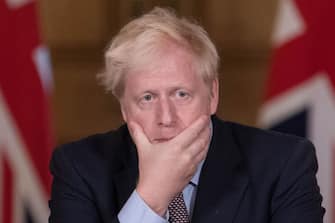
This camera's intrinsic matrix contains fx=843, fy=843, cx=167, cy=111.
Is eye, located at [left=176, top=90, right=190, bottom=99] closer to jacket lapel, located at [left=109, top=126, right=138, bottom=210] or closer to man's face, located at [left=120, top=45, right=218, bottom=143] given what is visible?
man's face, located at [left=120, top=45, right=218, bottom=143]

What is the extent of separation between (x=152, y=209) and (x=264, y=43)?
5.96ft

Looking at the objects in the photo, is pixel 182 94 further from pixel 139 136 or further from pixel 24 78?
pixel 24 78

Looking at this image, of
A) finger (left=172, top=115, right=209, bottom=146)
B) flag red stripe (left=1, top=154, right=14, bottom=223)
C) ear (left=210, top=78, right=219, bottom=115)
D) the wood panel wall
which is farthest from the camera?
the wood panel wall

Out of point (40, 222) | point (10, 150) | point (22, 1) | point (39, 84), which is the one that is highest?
point (22, 1)

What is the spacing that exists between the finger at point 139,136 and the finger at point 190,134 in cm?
7

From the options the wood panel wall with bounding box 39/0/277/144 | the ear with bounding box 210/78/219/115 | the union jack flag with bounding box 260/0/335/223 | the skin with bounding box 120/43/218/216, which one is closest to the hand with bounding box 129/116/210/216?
the skin with bounding box 120/43/218/216

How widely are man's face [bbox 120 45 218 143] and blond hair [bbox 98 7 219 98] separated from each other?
2 centimetres

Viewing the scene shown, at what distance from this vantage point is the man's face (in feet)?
5.40

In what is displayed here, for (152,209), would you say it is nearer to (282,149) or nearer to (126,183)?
(126,183)

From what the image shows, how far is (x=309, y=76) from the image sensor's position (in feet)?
9.26

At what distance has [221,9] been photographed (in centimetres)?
335

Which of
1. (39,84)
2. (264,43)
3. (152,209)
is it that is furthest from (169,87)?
(264,43)

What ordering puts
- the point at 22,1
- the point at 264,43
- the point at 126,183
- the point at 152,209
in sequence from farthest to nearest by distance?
the point at 264,43, the point at 22,1, the point at 126,183, the point at 152,209

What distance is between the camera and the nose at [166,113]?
1627 millimetres
